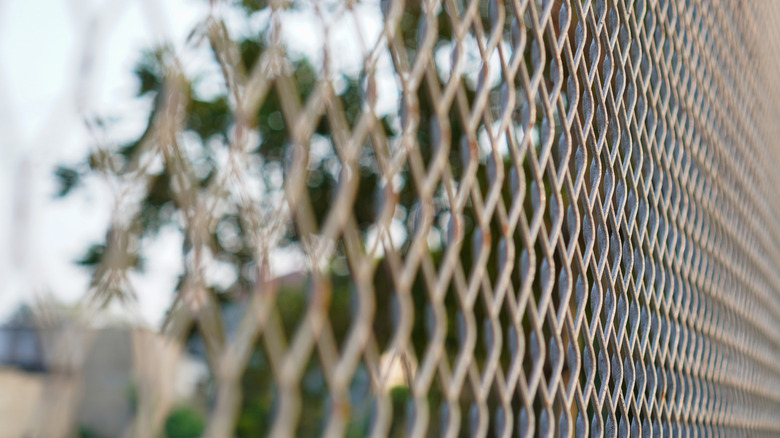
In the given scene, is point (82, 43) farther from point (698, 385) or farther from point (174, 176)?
point (698, 385)

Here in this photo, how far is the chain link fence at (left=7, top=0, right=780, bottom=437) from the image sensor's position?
48 cm

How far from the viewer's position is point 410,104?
2.10ft

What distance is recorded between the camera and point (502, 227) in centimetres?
75

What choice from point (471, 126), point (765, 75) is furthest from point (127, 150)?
point (765, 75)

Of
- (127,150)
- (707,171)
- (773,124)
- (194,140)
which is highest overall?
(773,124)

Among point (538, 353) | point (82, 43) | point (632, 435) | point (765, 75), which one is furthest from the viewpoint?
point (765, 75)

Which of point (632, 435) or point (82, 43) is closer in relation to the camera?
point (82, 43)

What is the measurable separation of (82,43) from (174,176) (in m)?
0.10

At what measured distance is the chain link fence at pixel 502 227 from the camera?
48 centimetres

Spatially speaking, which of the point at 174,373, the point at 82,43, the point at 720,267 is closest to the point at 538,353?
the point at 174,373

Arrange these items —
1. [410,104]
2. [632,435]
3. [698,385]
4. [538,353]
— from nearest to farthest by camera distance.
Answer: [410,104] → [538,353] → [632,435] → [698,385]

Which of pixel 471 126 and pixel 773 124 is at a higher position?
pixel 773 124

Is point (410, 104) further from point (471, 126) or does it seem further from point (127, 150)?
point (127, 150)

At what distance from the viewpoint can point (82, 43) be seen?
0.44m
